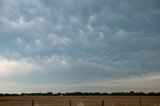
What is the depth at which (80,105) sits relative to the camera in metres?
44.5

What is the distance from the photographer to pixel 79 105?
44.6 m

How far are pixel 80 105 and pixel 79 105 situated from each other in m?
0.20
